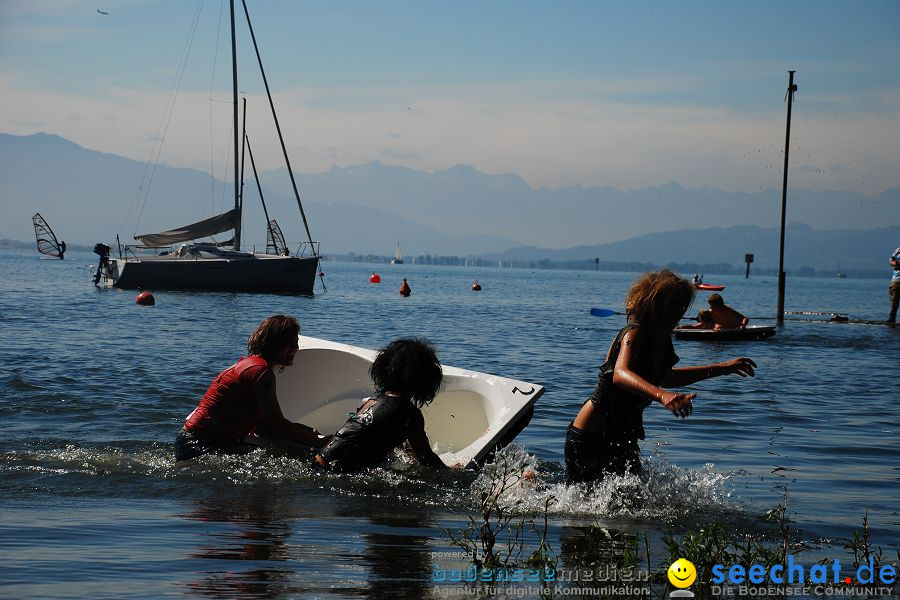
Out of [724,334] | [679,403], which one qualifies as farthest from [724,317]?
[679,403]

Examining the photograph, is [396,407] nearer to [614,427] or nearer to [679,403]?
[614,427]

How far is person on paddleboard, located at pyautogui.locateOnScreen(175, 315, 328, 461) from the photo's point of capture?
7.14 meters

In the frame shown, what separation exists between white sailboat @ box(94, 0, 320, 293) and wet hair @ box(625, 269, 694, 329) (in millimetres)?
36046

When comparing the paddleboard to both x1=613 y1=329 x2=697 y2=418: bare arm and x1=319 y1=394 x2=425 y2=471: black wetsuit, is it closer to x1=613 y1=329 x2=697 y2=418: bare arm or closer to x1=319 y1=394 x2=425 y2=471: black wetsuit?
x1=319 y1=394 x2=425 y2=471: black wetsuit

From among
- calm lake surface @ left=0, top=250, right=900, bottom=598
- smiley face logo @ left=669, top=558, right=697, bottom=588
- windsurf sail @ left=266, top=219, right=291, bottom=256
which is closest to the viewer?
smiley face logo @ left=669, top=558, right=697, bottom=588

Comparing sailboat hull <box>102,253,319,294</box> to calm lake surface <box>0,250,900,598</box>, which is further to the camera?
sailboat hull <box>102,253,319,294</box>

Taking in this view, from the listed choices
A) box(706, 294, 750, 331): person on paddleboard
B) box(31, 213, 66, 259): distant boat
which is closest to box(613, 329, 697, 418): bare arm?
box(706, 294, 750, 331): person on paddleboard

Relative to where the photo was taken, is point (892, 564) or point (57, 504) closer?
point (892, 564)

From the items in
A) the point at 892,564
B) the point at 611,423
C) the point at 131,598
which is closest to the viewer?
the point at 131,598

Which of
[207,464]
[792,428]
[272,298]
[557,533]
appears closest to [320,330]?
[272,298]

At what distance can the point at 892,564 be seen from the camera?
5102 millimetres

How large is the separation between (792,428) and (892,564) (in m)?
5.87

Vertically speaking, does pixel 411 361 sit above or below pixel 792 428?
above

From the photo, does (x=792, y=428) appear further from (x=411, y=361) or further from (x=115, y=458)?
(x=115, y=458)
